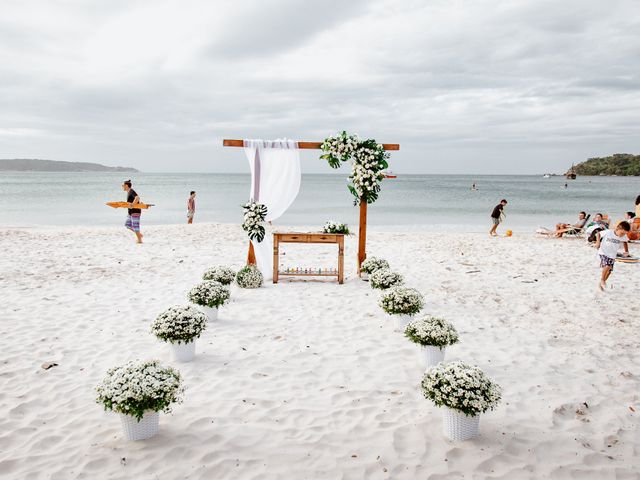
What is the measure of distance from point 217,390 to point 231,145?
21.6ft

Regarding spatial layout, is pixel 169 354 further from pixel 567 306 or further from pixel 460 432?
pixel 567 306

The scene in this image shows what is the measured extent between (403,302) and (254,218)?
439 centimetres

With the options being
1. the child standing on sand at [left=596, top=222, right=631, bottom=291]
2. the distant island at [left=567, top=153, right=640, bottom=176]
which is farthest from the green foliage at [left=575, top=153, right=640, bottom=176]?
the child standing on sand at [left=596, top=222, right=631, bottom=291]

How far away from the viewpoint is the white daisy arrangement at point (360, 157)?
34.1 feet

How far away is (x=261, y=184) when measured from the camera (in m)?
10.4

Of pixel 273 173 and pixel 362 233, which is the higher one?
pixel 273 173

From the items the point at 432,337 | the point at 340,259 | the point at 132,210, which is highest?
the point at 132,210

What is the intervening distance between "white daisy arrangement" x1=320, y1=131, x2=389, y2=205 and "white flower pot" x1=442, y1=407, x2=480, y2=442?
6846mm

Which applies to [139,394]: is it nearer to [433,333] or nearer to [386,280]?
[433,333]

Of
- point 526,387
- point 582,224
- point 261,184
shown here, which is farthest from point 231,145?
point 582,224

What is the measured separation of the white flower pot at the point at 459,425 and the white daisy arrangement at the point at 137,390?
2.59m

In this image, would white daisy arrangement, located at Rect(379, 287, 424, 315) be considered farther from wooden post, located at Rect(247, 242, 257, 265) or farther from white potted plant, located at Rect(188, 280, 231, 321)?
A: wooden post, located at Rect(247, 242, 257, 265)

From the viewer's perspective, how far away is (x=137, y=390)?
12.9 feet

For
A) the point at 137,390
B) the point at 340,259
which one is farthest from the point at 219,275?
the point at 137,390
